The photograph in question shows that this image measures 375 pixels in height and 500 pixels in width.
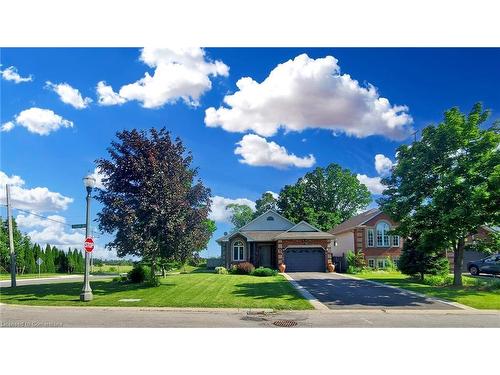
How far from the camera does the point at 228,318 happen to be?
1409 cm

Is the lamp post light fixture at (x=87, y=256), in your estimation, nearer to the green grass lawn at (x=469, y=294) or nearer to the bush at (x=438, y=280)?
the green grass lawn at (x=469, y=294)

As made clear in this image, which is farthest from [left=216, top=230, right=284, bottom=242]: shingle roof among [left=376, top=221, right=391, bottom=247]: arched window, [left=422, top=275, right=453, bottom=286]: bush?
[left=422, top=275, right=453, bottom=286]: bush

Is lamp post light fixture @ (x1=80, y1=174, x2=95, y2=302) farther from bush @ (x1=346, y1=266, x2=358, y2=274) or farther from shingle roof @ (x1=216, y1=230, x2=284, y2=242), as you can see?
bush @ (x1=346, y1=266, x2=358, y2=274)

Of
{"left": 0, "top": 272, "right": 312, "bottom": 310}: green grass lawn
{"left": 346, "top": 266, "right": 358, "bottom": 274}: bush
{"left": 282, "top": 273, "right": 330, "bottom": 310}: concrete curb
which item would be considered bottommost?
{"left": 346, "top": 266, "right": 358, "bottom": 274}: bush

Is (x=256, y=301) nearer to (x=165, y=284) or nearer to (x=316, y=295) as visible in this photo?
(x=316, y=295)

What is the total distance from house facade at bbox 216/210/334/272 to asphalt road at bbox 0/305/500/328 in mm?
22011

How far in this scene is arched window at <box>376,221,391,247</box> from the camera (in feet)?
137

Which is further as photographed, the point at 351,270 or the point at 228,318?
the point at 351,270

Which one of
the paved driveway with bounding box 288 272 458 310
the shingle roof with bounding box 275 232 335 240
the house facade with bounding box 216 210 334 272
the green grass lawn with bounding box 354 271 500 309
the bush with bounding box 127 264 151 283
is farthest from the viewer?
the house facade with bounding box 216 210 334 272

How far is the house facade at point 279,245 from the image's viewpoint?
125ft

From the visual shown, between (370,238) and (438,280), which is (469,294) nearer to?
(438,280)

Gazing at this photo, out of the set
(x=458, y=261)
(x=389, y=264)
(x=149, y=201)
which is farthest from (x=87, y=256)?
(x=389, y=264)

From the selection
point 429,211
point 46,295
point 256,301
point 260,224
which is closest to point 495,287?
point 429,211

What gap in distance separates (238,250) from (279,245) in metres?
4.71
